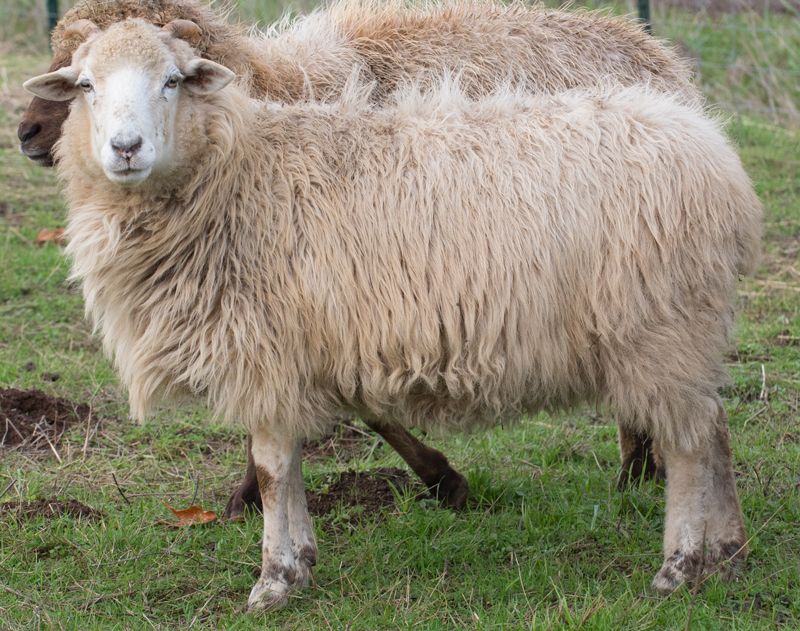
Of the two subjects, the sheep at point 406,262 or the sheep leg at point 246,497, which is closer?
the sheep at point 406,262

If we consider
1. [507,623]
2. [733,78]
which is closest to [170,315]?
[507,623]

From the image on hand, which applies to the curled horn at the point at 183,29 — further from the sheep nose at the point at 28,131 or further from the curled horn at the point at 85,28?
the sheep nose at the point at 28,131

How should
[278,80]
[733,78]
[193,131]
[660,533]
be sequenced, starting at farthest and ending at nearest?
[733,78]
[278,80]
[660,533]
[193,131]

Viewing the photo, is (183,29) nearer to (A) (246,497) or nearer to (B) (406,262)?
(B) (406,262)

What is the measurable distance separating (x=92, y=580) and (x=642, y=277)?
2.14m

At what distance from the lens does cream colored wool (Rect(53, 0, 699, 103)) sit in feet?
12.2

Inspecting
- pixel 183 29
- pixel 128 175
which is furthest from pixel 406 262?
pixel 183 29

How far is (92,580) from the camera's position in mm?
3037

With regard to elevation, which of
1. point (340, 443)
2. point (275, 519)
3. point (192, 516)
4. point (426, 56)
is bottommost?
point (340, 443)

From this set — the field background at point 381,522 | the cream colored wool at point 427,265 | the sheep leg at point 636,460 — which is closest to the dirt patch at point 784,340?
the field background at point 381,522

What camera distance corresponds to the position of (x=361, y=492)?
3.76 metres

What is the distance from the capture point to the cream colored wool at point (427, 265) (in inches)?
110

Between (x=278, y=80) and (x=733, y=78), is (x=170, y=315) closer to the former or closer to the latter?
(x=278, y=80)

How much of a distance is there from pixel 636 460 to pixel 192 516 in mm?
1887
